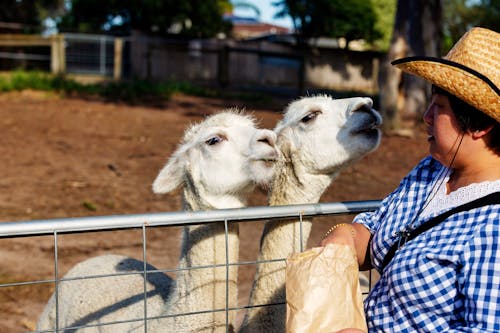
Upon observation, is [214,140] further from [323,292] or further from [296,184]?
[323,292]

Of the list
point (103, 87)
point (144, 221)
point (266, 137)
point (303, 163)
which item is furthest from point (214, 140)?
point (103, 87)

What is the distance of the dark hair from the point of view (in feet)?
6.22

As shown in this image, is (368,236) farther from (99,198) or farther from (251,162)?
(99,198)

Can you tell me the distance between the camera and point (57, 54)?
1878 centimetres

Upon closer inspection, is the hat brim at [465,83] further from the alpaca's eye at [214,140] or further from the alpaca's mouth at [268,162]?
the alpaca's eye at [214,140]

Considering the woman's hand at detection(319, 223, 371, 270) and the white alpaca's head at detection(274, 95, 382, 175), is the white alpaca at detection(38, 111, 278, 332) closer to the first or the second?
the white alpaca's head at detection(274, 95, 382, 175)

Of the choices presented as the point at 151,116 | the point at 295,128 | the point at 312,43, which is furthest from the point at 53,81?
the point at 312,43

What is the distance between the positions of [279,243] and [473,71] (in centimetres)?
154

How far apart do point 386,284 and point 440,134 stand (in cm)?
53

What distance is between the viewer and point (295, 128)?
3.35m

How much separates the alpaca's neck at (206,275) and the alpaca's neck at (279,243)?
15cm

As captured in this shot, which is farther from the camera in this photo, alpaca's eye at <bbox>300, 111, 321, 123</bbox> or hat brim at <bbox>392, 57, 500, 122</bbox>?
alpaca's eye at <bbox>300, 111, 321, 123</bbox>

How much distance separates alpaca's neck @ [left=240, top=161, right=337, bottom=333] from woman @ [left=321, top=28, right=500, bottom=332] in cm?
97

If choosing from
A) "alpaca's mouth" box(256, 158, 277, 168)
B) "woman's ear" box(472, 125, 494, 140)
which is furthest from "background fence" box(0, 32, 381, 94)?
"woman's ear" box(472, 125, 494, 140)
